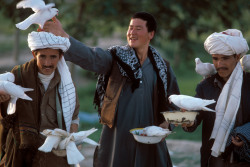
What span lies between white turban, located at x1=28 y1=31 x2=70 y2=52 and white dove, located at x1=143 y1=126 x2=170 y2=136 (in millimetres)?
1291

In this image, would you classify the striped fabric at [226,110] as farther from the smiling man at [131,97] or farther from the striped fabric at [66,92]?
the striped fabric at [66,92]

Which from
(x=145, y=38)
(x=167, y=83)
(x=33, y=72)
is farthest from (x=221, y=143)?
(x=33, y=72)

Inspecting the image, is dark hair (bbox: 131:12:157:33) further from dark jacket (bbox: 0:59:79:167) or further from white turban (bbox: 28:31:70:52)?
dark jacket (bbox: 0:59:79:167)

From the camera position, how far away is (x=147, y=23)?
16.8 feet

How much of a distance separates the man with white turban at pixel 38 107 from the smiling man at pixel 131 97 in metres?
0.72

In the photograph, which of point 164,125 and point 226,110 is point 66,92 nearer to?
point 164,125

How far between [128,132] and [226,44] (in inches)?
54.1

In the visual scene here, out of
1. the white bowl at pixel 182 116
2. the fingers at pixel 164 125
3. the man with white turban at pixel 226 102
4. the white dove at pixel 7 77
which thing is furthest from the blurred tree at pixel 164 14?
the white dove at pixel 7 77

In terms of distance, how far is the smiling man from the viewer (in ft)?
16.2

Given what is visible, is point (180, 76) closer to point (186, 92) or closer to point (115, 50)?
point (186, 92)

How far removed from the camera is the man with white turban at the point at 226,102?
4648 millimetres

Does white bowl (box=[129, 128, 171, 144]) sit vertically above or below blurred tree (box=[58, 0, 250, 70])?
below

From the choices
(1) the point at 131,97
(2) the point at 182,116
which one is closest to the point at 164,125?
(1) the point at 131,97

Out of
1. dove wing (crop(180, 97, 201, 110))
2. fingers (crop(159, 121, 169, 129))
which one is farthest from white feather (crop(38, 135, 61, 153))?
fingers (crop(159, 121, 169, 129))
